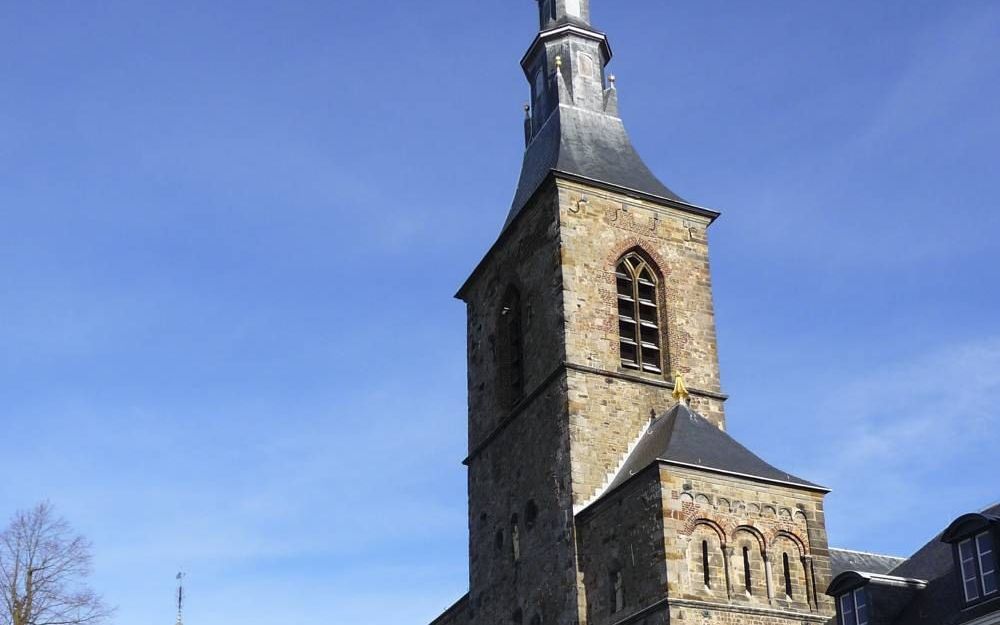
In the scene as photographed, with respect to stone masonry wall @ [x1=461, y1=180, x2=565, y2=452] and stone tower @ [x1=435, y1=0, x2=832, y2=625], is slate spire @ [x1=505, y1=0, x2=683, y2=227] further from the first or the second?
stone masonry wall @ [x1=461, y1=180, x2=565, y2=452]

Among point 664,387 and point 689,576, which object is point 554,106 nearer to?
point 664,387

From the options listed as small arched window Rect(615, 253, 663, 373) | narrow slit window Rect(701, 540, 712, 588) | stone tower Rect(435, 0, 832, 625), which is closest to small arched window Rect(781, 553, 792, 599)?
stone tower Rect(435, 0, 832, 625)

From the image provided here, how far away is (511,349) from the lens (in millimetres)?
35125

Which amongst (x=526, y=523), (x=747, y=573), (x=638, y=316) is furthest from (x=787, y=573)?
(x=638, y=316)

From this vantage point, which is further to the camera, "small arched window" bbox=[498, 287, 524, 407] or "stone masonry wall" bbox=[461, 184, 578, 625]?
"small arched window" bbox=[498, 287, 524, 407]

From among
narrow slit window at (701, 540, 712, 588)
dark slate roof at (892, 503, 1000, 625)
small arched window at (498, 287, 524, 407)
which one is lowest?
dark slate roof at (892, 503, 1000, 625)

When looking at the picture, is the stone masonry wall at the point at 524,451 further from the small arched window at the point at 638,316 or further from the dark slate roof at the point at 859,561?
the dark slate roof at the point at 859,561

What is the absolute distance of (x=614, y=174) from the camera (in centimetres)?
3569

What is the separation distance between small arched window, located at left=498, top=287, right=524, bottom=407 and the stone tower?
0.17 ft

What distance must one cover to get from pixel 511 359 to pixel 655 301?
4.11 meters

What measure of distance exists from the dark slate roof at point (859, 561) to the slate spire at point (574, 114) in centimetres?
1008

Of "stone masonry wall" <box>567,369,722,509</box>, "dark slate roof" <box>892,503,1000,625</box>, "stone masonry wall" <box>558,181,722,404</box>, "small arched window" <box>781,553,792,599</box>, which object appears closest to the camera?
"dark slate roof" <box>892,503,1000,625</box>

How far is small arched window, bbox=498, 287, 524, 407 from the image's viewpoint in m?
34.4

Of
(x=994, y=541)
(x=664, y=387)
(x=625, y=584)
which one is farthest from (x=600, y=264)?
(x=994, y=541)
